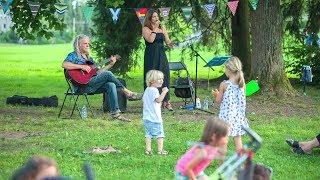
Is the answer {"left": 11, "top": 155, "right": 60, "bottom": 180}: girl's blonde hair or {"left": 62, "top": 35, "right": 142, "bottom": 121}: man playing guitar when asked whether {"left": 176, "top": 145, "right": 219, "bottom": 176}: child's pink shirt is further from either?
{"left": 62, "top": 35, "right": 142, "bottom": 121}: man playing guitar

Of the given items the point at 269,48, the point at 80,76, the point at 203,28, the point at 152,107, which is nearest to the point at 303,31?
the point at 203,28

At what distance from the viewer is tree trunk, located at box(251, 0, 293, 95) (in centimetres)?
1345

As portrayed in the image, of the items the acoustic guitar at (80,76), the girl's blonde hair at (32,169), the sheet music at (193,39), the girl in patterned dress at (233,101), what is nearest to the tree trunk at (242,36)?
the sheet music at (193,39)

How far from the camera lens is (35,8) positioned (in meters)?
13.1

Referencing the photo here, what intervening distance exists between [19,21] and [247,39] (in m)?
6.22

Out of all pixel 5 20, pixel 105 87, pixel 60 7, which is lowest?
pixel 105 87

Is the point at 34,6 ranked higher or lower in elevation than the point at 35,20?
higher

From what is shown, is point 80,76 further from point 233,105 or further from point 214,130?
point 214,130

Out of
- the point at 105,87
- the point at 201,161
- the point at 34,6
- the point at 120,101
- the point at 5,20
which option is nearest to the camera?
the point at 201,161

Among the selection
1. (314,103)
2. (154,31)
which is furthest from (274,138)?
(314,103)

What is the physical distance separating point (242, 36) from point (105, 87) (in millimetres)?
7511

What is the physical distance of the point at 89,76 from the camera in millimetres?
10617

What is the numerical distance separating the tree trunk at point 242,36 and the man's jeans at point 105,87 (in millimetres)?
7107

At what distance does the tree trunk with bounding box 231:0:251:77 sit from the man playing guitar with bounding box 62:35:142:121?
7127 millimetres
